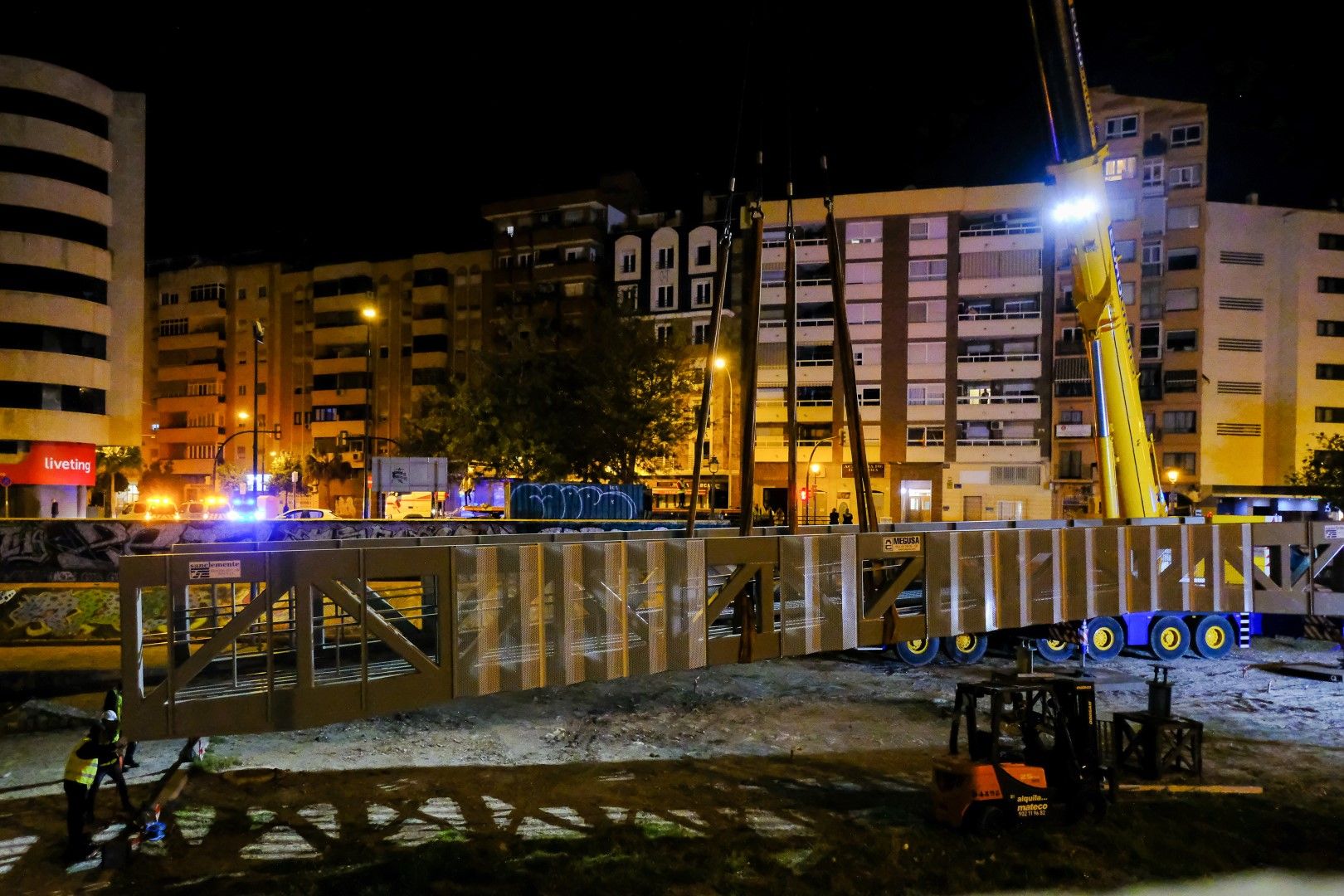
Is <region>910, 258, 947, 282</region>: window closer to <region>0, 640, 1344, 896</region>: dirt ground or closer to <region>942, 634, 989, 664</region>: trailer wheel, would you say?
<region>942, 634, 989, 664</region>: trailer wheel

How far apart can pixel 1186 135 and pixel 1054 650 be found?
47.8 metres

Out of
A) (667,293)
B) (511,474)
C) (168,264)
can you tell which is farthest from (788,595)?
(168,264)

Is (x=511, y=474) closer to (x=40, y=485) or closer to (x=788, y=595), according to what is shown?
(x=40, y=485)

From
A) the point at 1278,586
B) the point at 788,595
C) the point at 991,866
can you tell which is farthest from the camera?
the point at 1278,586

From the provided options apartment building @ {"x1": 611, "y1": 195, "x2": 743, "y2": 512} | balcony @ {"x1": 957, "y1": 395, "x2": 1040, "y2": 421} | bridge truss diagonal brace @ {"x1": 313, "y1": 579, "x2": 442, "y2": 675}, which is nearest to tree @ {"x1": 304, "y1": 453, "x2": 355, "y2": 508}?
apartment building @ {"x1": 611, "y1": 195, "x2": 743, "y2": 512}

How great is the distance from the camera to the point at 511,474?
4669 centimetres

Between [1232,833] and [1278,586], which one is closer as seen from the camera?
[1232,833]

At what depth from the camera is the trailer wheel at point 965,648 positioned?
20578 millimetres

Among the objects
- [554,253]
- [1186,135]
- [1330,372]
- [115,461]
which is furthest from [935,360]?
[115,461]

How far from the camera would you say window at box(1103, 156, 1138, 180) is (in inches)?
2124

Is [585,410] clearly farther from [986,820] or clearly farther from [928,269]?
[986,820]

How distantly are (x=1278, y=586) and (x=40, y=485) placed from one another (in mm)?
55060

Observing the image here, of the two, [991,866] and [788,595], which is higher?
[788,595]

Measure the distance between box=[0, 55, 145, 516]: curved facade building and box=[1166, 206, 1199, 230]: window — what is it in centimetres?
6332
